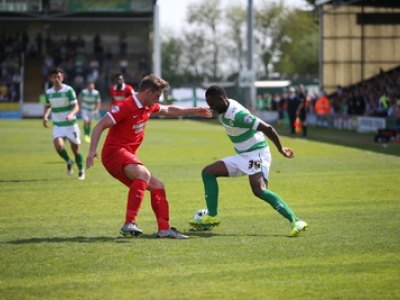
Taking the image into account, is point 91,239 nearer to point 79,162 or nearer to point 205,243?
point 205,243

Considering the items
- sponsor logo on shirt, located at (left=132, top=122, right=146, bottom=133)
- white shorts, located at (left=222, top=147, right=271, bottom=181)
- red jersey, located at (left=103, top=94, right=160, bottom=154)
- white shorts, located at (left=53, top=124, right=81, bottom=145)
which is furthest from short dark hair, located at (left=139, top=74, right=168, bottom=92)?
white shorts, located at (left=53, top=124, right=81, bottom=145)

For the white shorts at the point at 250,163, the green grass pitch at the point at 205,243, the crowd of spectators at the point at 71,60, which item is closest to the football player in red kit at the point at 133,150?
the green grass pitch at the point at 205,243

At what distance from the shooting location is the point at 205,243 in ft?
32.5

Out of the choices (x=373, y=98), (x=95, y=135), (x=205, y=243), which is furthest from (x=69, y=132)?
(x=373, y=98)

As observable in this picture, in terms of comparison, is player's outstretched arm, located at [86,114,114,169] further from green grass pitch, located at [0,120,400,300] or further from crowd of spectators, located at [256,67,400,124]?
crowd of spectators, located at [256,67,400,124]

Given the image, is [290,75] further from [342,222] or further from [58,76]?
[342,222]

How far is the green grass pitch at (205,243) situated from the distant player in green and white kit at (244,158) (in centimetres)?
29

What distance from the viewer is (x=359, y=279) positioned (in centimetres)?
794

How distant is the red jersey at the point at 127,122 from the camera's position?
33.8ft

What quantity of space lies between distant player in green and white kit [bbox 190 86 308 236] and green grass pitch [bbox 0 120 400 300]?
0.94 feet

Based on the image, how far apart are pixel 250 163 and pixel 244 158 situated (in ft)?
0.36

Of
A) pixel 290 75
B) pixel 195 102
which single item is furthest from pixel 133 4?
pixel 290 75

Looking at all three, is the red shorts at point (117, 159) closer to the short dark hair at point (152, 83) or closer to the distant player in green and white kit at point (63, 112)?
the short dark hair at point (152, 83)

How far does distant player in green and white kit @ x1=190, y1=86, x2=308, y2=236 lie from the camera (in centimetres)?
1051
